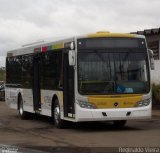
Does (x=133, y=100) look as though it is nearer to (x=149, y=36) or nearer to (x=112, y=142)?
(x=112, y=142)

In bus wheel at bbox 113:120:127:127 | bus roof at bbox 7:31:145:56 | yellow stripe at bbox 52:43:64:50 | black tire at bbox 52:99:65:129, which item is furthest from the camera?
bus wheel at bbox 113:120:127:127

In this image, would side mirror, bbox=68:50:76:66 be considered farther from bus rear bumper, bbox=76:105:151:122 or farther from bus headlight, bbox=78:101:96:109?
bus rear bumper, bbox=76:105:151:122

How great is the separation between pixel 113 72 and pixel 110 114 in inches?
49.6

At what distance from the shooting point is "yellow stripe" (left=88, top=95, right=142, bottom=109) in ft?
52.4

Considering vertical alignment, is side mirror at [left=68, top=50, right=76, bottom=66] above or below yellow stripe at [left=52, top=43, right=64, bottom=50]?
below

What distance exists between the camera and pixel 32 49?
20.8m

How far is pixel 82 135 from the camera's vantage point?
15.5 m

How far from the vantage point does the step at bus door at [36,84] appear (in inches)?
788

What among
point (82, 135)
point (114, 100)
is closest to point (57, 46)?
point (114, 100)

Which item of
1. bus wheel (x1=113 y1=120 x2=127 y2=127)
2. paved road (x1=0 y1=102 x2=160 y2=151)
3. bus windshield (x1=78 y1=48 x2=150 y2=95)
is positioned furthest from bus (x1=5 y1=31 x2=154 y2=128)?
paved road (x1=0 y1=102 x2=160 y2=151)

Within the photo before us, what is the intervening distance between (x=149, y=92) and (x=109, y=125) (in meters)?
2.89

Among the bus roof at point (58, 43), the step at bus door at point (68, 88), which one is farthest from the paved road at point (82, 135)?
the bus roof at point (58, 43)

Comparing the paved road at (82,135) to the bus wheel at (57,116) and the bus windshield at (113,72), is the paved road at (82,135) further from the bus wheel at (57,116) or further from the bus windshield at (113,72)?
the bus windshield at (113,72)

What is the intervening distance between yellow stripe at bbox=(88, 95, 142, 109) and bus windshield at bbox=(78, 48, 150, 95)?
0.15m
